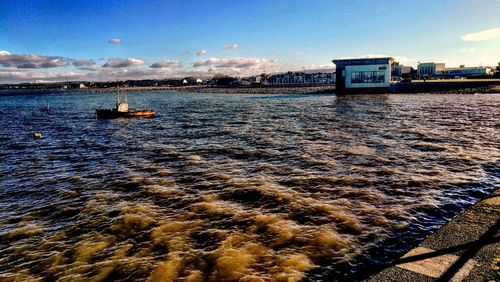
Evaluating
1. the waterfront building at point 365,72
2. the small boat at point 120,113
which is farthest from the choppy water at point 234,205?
the waterfront building at point 365,72

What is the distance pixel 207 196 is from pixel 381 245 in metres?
6.83

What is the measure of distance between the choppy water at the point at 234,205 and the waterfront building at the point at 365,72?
62.6 meters

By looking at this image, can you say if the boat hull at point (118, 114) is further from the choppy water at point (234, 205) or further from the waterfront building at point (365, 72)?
the waterfront building at point (365, 72)

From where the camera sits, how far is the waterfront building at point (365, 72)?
3228 inches

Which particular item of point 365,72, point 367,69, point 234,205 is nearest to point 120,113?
point 234,205

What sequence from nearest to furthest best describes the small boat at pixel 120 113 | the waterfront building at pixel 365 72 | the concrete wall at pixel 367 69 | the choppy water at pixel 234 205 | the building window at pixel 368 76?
the choppy water at pixel 234 205 → the small boat at pixel 120 113 → the waterfront building at pixel 365 72 → the concrete wall at pixel 367 69 → the building window at pixel 368 76

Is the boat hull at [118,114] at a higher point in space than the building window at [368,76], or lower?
lower

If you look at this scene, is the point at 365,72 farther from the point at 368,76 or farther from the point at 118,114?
the point at 118,114

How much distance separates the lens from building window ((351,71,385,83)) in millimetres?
82938

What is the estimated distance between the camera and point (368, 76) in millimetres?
83125

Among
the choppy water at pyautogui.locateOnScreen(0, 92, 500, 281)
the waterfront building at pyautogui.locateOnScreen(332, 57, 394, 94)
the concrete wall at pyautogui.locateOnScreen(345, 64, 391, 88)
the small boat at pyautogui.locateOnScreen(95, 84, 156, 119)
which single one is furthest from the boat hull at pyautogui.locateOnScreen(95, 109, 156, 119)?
the concrete wall at pyautogui.locateOnScreen(345, 64, 391, 88)

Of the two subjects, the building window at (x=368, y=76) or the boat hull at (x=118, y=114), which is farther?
the building window at (x=368, y=76)

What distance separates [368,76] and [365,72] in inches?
51.6

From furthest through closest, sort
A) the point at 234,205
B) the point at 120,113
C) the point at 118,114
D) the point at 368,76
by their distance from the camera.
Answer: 1. the point at 368,76
2. the point at 118,114
3. the point at 120,113
4. the point at 234,205
